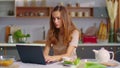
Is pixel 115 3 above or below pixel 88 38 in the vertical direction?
above

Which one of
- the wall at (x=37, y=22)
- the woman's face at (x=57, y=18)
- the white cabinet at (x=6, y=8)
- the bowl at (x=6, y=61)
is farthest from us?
the wall at (x=37, y=22)

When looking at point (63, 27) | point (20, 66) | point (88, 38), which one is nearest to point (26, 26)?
point (88, 38)

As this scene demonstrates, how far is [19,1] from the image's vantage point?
5.16 meters

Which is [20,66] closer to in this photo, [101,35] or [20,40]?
[20,40]

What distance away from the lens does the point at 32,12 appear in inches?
202

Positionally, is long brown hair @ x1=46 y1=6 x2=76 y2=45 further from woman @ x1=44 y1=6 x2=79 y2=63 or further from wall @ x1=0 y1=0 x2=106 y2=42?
wall @ x1=0 y1=0 x2=106 y2=42

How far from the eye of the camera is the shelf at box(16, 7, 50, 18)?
5.08 metres

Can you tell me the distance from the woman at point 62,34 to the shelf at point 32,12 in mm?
2114

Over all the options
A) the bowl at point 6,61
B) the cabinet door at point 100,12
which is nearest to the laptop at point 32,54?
the bowl at point 6,61

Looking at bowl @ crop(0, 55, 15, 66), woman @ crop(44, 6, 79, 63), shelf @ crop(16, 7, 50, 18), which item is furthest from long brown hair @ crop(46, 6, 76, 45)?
shelf @ crop(16, 7, 50, 18)

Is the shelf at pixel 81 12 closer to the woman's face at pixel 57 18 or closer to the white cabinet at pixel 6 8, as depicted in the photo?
the white cabinet at pixel 6 8

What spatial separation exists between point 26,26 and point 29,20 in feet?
0.45

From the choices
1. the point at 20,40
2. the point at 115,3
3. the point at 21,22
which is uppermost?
the point at 115,3

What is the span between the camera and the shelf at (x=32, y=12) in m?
5.08
